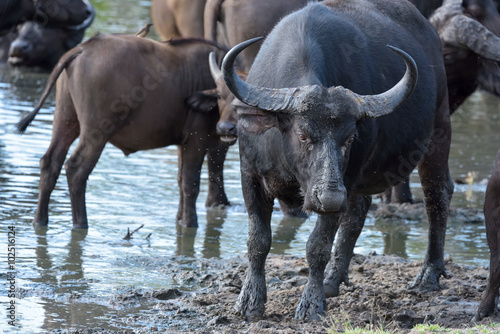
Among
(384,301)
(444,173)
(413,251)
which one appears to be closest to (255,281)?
(384,301)

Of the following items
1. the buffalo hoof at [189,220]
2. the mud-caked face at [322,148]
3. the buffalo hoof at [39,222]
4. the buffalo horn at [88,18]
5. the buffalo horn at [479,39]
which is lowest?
the buffalo hoof at [189,220]

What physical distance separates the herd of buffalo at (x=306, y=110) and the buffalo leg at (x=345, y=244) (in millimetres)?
11

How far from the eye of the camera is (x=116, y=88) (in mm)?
7910

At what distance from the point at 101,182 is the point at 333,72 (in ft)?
15.7

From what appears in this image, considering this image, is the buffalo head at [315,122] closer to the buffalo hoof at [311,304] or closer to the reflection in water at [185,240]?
the buffalo hoof at [311,304]

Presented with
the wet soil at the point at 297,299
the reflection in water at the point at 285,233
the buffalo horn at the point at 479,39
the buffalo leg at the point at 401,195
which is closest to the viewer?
the wet soil at the point at 297,299

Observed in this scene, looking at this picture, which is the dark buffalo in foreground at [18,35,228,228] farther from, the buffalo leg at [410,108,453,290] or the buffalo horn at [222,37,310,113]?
the buffalo horn at [222,37,310,113]

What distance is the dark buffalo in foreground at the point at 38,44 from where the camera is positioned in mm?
16812

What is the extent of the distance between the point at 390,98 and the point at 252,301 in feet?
5.25

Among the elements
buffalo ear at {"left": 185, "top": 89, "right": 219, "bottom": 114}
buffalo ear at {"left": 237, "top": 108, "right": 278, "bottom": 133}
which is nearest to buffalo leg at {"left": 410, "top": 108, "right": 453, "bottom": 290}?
buffalo ear at {"left": 237, "top": 108, "right": 278, "bottom": 133}

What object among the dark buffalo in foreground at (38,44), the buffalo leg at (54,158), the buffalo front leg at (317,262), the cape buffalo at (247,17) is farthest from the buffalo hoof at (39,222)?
the dark buffalo in foreground at (38,44)

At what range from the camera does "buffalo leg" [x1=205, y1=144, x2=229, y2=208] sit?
8992 millimetres

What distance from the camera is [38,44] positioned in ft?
55.8

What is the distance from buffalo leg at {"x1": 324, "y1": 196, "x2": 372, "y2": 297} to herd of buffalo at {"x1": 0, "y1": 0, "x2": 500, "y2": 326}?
0.01m
